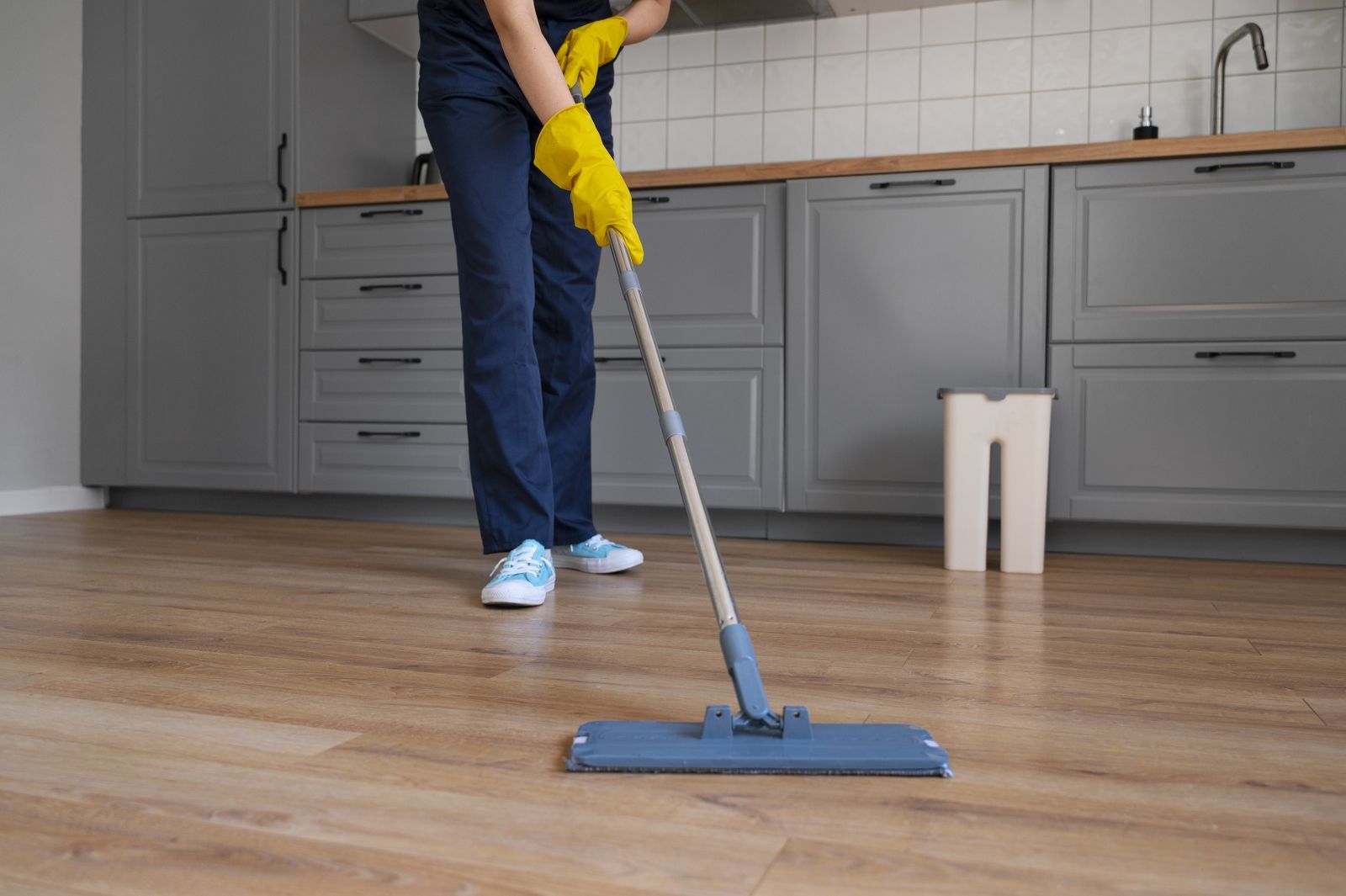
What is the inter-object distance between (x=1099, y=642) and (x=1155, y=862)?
2.51 ft

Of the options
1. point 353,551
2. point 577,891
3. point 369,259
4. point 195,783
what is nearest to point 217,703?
point 195,783

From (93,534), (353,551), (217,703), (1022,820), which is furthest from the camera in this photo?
(93,534)

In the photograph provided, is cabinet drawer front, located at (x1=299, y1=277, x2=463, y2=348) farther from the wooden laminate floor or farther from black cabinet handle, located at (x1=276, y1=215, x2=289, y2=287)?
the wooden laminate floor

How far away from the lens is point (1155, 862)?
0.69m

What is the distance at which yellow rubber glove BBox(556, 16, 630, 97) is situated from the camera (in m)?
1.76

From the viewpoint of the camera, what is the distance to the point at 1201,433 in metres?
2.35

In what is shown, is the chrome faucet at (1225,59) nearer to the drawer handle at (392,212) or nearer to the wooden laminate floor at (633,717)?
the wooden laminate floor at (633,717)

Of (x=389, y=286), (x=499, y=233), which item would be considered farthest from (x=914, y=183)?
(x=389, y=286)

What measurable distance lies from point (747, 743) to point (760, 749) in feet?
0.06

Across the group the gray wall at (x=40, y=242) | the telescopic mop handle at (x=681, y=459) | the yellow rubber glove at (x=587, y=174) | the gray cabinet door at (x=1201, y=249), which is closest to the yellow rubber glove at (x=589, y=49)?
the yellow rubber glove at (x=587, y=174)

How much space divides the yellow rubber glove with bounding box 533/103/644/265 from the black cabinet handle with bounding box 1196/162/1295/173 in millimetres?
1507

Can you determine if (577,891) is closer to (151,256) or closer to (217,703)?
(217,703)

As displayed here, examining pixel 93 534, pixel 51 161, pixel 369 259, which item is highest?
pixel 51 161

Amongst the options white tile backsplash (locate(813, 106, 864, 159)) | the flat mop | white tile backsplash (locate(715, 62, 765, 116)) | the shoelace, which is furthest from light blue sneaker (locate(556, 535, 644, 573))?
white tile backsplash (locate(715, 62, 765, 116))
